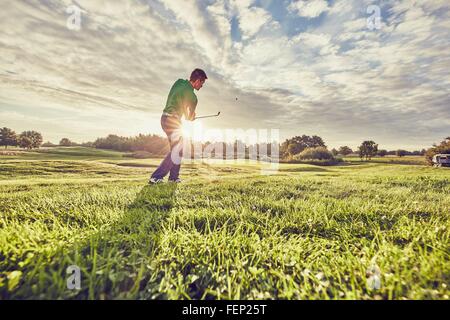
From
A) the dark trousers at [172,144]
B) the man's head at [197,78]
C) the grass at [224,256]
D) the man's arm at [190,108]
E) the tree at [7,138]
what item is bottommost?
the grass at [224,256]

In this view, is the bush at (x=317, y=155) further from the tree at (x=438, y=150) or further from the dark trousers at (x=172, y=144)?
the dark trousers at (x=172, y=144)

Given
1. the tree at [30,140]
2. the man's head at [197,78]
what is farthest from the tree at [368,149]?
the tree at [30,140]

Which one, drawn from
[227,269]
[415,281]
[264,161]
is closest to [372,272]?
[415,281]

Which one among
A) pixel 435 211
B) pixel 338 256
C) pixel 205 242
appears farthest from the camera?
pixel 435 211

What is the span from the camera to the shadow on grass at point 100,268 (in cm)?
166

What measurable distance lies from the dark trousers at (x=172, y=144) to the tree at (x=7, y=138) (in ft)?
192

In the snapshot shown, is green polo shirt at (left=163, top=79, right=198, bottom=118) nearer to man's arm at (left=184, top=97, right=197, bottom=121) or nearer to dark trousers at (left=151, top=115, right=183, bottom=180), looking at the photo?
man's arm at (left=184, top=97, right=197, bottom=121)

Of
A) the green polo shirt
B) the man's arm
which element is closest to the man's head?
the green polo shirt

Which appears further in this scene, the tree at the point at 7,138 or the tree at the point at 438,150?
the tree at the point at 7,138

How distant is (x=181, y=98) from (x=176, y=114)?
0.55 meters
